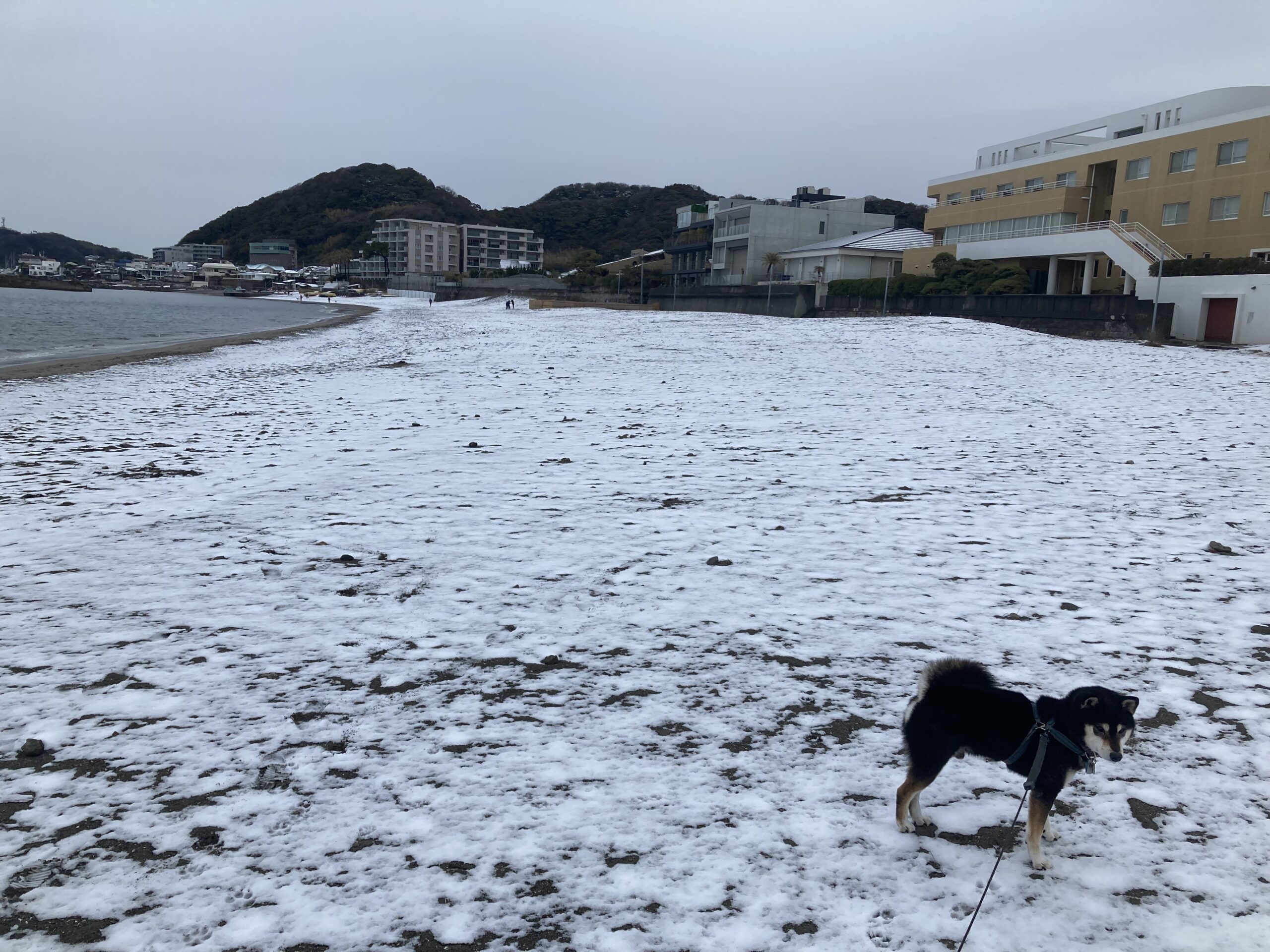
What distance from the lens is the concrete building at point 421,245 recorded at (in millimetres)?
175875

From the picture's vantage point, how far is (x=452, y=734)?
147 inches

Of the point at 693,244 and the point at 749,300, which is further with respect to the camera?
the point at 693,244

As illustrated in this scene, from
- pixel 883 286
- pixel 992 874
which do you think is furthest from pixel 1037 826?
pixel 883 286

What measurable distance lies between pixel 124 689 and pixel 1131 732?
4602mm

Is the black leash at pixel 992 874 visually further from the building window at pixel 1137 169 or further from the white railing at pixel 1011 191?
the white railing at pixel 1011 191

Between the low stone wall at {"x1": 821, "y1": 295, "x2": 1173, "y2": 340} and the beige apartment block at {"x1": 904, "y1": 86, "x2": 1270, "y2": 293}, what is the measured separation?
3644 millimetres

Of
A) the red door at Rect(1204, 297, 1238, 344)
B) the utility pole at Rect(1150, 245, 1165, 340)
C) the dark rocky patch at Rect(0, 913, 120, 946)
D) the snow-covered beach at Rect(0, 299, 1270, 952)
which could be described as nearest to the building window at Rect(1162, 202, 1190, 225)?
the utility pole at Rect(1150, 245, 1165, 340)

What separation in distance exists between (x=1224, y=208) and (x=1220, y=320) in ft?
25.7

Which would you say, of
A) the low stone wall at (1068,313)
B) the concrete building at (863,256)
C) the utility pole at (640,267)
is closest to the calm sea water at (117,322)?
the utility pole at (640,267)

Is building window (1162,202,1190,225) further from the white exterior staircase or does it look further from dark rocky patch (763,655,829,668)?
dark rocky patch (763,655,829,668)

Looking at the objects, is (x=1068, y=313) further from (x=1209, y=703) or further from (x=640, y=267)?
(x=640, y=267)

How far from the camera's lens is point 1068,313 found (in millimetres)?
32719

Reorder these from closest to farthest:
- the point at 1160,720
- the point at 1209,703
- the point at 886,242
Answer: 1. the point at 1160,720
2. the point at 1209,703
3. the point at 886,242

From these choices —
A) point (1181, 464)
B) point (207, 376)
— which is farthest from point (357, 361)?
point (1181, 464)
